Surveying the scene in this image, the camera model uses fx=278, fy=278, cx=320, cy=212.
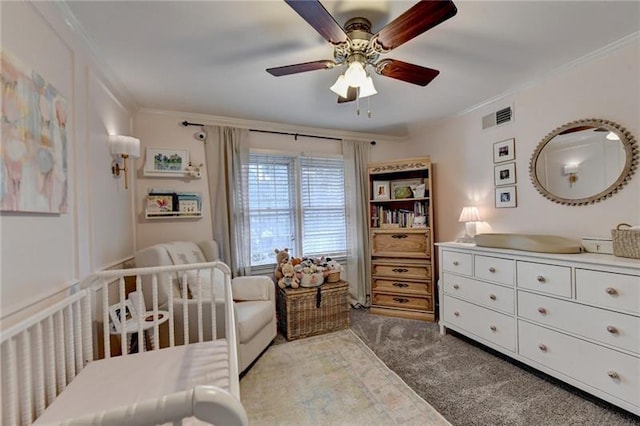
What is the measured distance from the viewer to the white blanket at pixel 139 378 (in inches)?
41.7

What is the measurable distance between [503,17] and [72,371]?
9.42ft

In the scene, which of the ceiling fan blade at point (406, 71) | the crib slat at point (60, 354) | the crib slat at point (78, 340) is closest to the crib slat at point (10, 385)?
the crib slat at point (60, 354)

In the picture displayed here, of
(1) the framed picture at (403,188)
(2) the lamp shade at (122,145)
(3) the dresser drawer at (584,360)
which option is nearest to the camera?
(3) the dresser drawer at (584,360)

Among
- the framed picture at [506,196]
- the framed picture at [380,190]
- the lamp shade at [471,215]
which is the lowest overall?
the lamp shade at [471,215]

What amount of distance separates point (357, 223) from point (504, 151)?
1.75 m

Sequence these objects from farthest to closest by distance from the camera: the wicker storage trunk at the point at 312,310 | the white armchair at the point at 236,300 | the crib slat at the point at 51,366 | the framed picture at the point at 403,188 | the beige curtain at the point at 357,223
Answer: the beige curtain at the point at 357,223 → the framed picture at the point at 403,188 → the wicker storage trunk at the point at 312,310 → the white armchair at the point at 236,300 → the crib slat at the point at 51,366

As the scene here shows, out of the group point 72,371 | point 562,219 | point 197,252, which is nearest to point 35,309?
point 72,371

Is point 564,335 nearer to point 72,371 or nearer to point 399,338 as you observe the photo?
point 399,338

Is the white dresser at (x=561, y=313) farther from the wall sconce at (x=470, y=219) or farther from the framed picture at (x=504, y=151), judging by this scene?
the framed picture at (x=504, y=151)

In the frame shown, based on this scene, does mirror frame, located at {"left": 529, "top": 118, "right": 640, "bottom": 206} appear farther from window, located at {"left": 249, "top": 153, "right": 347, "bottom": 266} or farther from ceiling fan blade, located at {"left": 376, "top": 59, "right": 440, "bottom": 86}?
window, located at {"left": 249, "top": 153, "right": 347, "bottom": 266}

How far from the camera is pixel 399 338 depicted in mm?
2650

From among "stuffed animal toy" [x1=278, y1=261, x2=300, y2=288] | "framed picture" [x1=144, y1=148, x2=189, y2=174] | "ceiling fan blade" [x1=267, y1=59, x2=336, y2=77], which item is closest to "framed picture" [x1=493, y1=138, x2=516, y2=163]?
"ceiling fan blade" [x1=267, y1=59, x2=336, y2=77]

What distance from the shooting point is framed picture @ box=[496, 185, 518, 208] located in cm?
256

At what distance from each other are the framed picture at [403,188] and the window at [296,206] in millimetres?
670
